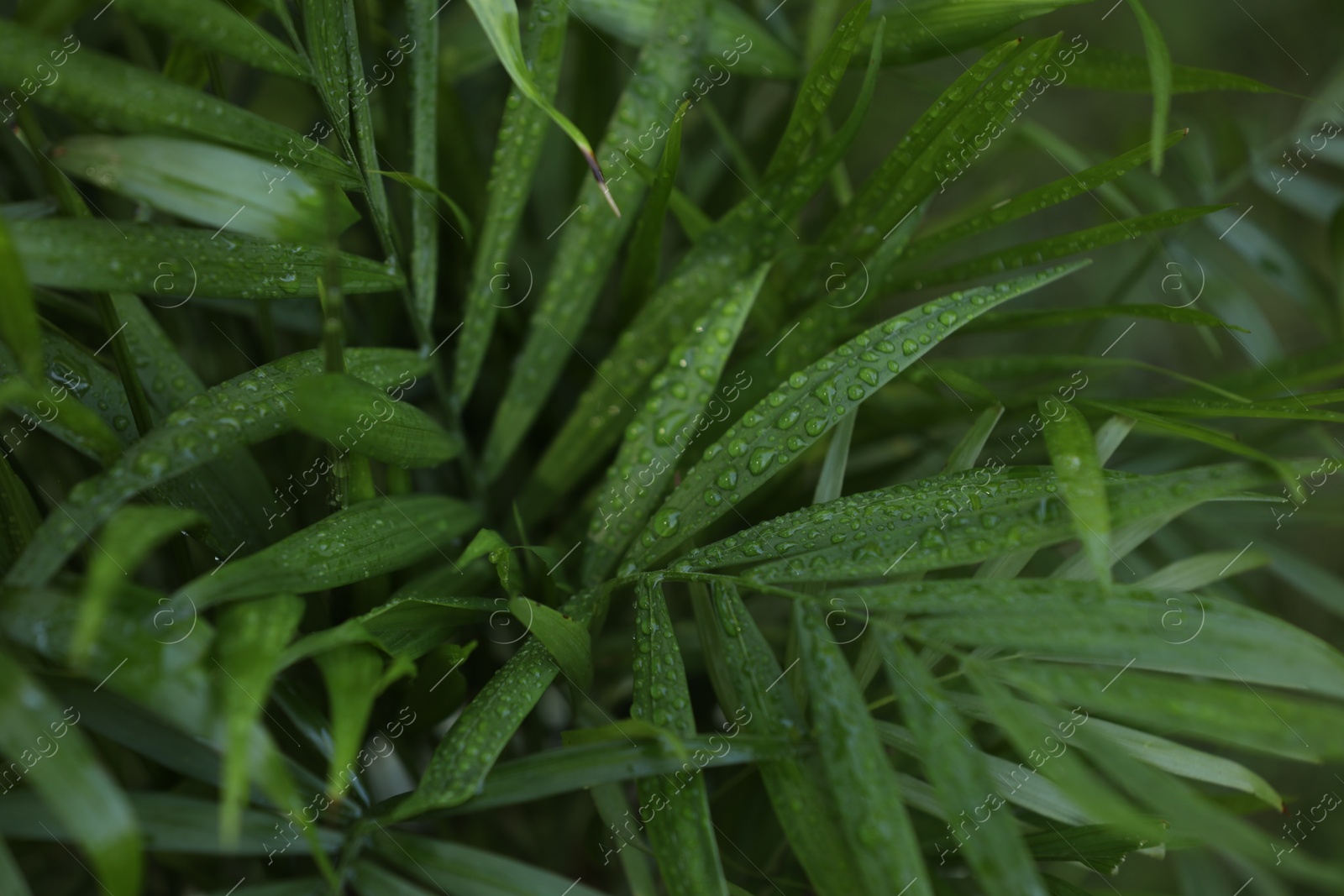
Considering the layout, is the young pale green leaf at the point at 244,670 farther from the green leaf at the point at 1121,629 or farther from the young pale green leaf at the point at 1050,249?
the young pale green leaf at the point at 1050,249

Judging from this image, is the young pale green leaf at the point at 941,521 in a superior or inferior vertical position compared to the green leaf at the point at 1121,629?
superior

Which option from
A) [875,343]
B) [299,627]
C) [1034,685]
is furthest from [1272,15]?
[299,627]

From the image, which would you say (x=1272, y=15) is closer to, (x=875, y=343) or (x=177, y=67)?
(x=875, y=343)

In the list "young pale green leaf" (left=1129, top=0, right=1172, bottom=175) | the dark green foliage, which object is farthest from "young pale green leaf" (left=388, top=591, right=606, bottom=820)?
Answer: "young pale green leaf" (left=1129, top=0, right=1172, bottom=175)

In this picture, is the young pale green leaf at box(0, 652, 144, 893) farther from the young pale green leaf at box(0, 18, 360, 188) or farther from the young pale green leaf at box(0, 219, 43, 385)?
the young pale green leaf at box(0, 18, 360, 188)

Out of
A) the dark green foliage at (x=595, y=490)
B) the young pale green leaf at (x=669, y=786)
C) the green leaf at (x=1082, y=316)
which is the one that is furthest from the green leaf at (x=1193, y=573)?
the young pale green leaf at (x=669, y=786)

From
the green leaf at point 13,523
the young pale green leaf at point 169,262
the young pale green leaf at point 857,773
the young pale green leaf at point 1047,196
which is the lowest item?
the young pale green leaf at point 857,773
